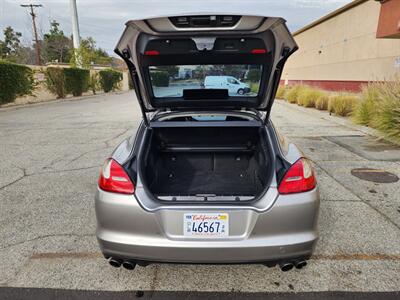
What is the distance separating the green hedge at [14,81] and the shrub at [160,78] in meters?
16.0

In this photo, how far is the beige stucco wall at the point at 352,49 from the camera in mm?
13436

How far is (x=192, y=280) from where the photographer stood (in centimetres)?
242

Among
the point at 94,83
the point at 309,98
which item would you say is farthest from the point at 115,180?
the point at 94,83

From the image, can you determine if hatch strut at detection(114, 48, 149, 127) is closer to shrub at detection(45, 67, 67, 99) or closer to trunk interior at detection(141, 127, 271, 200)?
trunk interior at detection(141, 127, 271, 200)

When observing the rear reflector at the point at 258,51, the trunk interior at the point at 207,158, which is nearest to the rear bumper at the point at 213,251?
the trunk interior at the point at 207,158

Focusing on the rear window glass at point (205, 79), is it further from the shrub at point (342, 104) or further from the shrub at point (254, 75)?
the shrub at point (342, 104)

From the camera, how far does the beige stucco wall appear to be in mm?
13436

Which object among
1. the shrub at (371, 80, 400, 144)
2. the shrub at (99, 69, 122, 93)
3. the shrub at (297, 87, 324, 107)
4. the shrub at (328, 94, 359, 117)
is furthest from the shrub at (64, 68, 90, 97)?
the shrub at (371, 80, 400, 144)

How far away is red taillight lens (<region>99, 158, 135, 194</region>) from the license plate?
44cm

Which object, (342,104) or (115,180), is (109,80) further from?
(115,180)

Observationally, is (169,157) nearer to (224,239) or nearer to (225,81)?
(225,81)

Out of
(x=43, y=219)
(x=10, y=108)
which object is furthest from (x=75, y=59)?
(x=43, y=219)

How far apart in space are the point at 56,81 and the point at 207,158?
22.3m

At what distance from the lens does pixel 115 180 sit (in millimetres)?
2178
